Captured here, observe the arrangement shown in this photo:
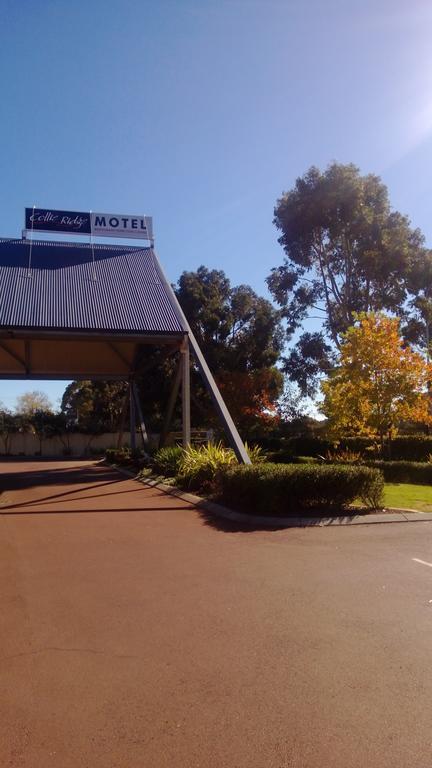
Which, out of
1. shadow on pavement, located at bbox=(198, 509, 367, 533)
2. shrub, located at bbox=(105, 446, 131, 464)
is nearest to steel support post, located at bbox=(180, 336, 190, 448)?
shadow on pavement, located at bbox=(198, 509, 367, 533)

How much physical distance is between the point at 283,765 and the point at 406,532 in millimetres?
7572

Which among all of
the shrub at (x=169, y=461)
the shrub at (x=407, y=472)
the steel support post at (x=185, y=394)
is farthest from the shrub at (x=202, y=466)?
the shrub at (x=407, y=472)

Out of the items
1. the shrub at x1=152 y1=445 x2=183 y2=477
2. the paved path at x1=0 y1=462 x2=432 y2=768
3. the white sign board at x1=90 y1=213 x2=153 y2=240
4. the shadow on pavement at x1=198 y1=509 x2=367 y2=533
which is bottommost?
the paved path at x1=0 y1=462 x2=432 y2=768

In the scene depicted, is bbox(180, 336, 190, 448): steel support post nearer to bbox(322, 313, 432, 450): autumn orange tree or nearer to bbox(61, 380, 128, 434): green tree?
bbox(322, 313, 432, 450): autumn orange tree

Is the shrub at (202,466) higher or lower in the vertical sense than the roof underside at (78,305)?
lower

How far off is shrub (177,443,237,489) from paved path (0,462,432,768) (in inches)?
241

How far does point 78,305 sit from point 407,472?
11.9 metres

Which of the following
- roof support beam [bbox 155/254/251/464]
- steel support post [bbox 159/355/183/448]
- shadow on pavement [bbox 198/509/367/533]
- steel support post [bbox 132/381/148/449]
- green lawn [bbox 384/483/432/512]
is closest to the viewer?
shadow on pavement [bbox 198/509/367/533]

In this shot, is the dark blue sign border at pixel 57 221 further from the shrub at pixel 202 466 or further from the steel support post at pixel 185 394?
the shrub at pixel 202 466

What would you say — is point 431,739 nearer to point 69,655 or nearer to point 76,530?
point 69,655

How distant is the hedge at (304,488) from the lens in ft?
38.3

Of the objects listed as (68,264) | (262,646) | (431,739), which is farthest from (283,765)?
(68,264)

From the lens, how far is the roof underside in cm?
1942

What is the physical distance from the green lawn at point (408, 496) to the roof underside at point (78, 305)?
8295 millimetres
